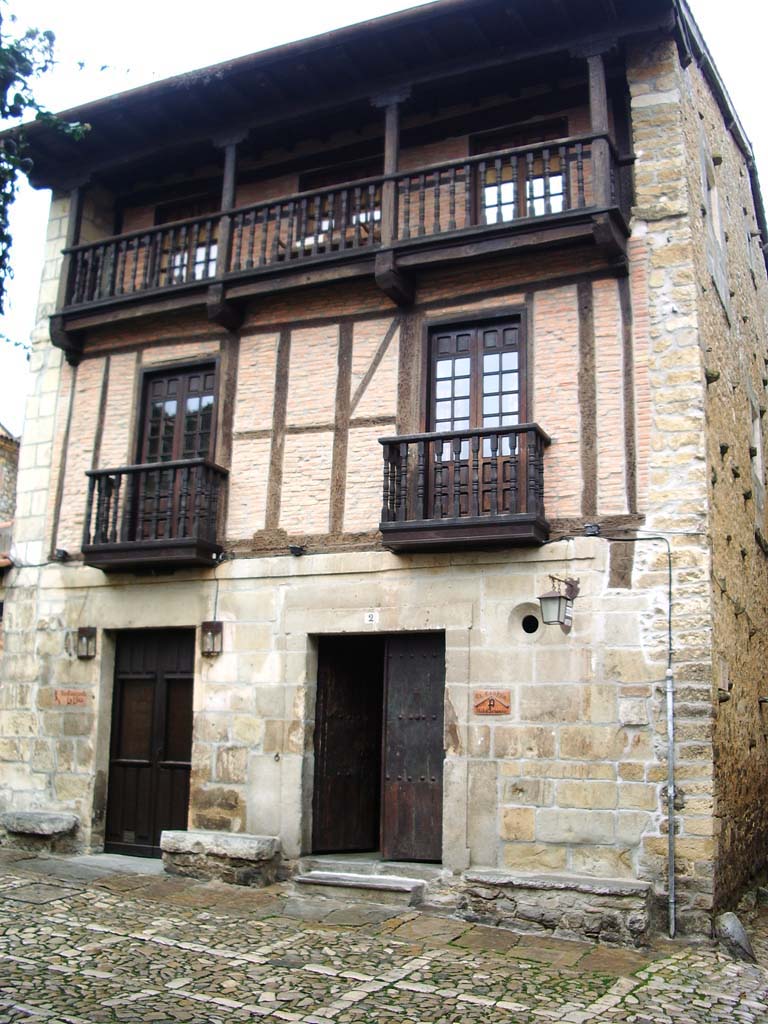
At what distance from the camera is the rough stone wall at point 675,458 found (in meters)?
8.05

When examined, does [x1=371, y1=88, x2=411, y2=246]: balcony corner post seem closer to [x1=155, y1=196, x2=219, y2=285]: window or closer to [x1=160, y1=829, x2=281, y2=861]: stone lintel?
[x1=155, y1=196, x2=219, y2=285]: window

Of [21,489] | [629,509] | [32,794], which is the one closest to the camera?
[629,509]

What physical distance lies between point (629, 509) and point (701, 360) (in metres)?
1.50

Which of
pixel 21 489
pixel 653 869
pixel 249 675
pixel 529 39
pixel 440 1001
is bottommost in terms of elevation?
pixel 440 1001

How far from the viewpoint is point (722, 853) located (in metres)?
8.29

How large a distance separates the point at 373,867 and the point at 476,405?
4.46 m

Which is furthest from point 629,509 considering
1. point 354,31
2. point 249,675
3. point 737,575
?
point 354,31

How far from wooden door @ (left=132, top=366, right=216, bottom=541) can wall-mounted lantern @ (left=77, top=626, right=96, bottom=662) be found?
121 centimetres

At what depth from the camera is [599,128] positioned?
9.19 m

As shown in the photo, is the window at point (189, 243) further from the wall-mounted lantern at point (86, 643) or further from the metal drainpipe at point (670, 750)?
the metal drainpipe at point (670, 750)

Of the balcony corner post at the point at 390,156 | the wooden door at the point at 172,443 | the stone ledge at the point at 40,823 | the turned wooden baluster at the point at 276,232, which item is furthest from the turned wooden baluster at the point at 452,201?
the stone ledge at the point at 40,823

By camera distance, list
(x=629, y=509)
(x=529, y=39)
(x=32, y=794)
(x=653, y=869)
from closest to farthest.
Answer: (x=653, y=869) → (x=629, y=509) → (x=529, y=39) → (x=32, y=794)

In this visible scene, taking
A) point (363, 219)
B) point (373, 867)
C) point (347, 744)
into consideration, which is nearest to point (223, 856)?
point (373, 867)

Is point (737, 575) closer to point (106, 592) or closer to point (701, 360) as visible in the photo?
point (701, 360)
